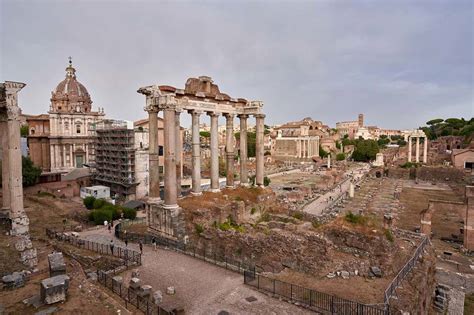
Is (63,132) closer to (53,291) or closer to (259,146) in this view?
(259,146)

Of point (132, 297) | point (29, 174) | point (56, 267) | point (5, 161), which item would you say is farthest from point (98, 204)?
point (132, 297)

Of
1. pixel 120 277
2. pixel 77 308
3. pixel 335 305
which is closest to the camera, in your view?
pixel 77 308

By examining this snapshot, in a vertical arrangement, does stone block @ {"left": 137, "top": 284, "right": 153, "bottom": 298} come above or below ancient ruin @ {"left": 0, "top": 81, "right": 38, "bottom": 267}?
below

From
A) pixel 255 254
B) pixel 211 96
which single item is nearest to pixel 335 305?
pixel 255 254

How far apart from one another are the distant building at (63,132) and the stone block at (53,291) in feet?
147

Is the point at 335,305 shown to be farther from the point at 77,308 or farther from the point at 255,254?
the point at 77,308

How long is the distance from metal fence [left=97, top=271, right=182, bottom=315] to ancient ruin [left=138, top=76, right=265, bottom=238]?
16.4ft

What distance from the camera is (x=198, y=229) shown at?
17594 mm

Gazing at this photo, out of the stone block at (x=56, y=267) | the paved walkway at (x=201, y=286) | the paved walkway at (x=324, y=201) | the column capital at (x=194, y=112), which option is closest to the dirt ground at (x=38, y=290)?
the stone block at (x=56, y=267)

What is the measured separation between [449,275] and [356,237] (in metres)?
9.91

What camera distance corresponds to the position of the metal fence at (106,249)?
50.3 feet

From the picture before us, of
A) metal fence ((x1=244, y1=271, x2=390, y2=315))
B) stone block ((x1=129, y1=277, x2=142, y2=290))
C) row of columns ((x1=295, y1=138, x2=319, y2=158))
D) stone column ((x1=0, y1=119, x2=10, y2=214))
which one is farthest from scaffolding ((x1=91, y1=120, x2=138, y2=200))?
row of columns ((x1=295, y1=138, x2=319, y2=158))

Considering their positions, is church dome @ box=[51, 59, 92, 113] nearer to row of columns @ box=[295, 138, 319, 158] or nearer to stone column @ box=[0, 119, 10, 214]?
stone column @ box=[0, 119, 10, 214]

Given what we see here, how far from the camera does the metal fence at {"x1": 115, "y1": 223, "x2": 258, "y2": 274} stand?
14680 millimetres
